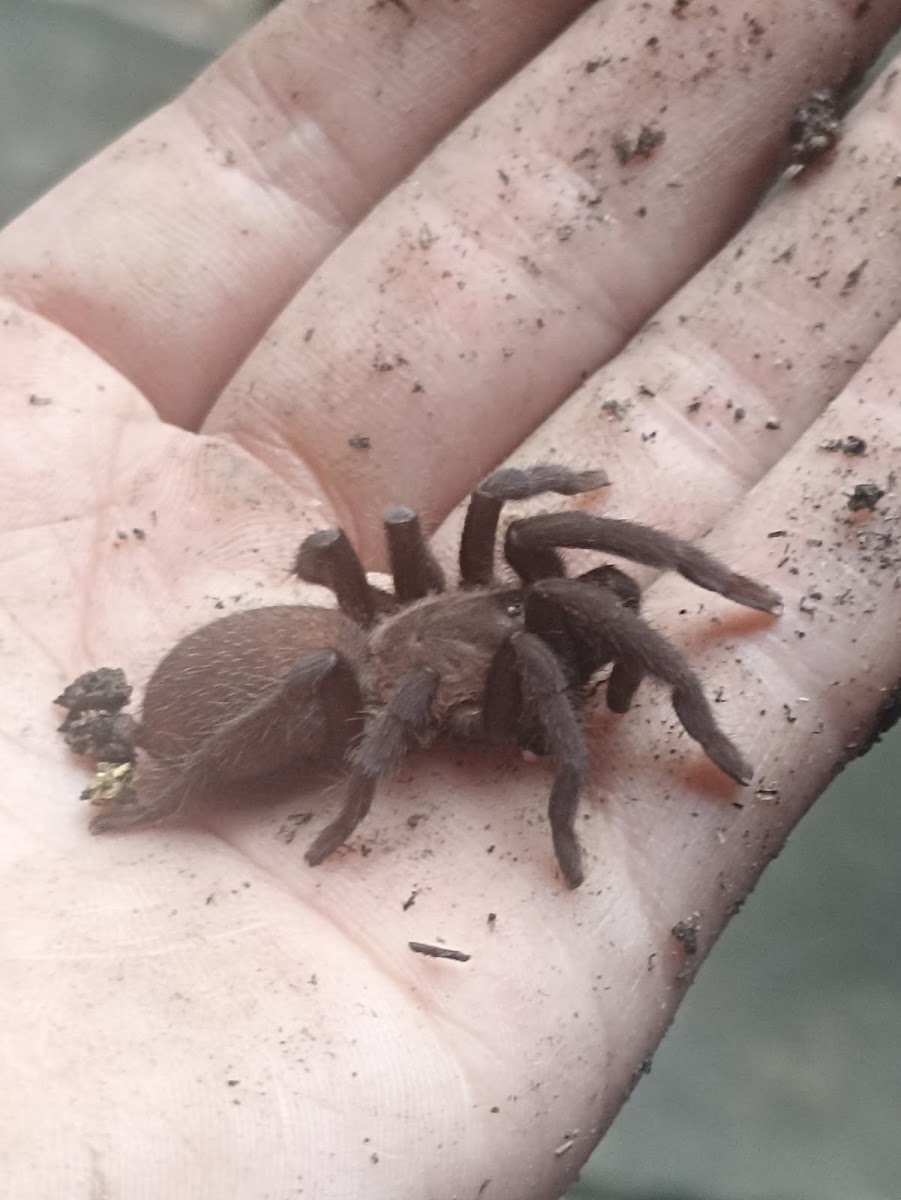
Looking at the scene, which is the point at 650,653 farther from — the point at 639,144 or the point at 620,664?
the point at 639,144

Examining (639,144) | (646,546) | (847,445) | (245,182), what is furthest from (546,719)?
(245,182)

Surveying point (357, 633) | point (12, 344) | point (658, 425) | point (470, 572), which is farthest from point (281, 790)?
point (12, 344)

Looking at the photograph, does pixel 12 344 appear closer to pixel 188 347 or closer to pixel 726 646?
pixel 188 347

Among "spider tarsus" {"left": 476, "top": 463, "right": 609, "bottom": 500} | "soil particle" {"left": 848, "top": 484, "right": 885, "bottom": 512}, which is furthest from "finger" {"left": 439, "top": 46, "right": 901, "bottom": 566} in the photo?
"soil particle" {"left": 848, "top": 484, "right": 885, "bottom": 512}

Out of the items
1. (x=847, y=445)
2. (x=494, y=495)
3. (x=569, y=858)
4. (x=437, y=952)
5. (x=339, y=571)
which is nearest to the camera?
(x=437, y=952)

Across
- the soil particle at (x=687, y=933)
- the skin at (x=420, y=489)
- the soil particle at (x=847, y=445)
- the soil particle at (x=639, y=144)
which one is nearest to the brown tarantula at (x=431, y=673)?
the skin at (x=420, y=489)

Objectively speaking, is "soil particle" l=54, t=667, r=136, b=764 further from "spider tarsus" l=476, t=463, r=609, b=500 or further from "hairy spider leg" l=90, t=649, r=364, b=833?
"spider tarsus" l=476, t=463, r=609, b=500

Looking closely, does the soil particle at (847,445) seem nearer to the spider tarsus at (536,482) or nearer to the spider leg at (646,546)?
the spider leg at (646,546)
